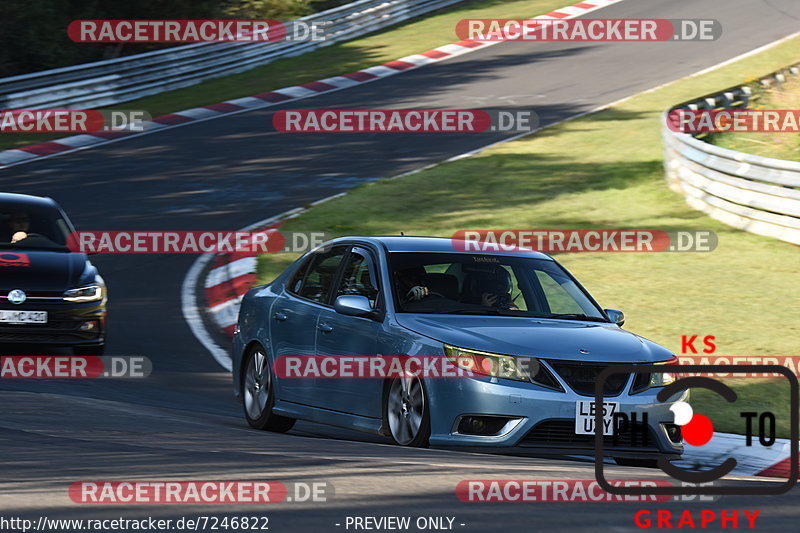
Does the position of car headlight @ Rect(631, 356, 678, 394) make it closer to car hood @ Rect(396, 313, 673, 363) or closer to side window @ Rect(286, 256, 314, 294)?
car hood @ Rect(396, 313, 673, 363)

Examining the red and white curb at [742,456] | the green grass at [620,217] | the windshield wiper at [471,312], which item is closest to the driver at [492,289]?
the windshield wiper at [471,312]

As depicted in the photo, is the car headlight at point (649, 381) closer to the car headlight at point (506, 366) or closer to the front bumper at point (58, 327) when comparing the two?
the car headlight at point (506, 366)

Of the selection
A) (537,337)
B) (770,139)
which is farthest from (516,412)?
(770,139)

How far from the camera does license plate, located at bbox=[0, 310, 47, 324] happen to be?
1169cm

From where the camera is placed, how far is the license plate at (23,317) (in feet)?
38.3

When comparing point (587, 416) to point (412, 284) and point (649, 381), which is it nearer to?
point (649, 381)

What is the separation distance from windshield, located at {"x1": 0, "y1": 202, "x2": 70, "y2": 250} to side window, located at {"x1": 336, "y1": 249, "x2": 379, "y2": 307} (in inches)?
189

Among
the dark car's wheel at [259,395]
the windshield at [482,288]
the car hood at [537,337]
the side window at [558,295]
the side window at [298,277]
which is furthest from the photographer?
the side window at [298,277]

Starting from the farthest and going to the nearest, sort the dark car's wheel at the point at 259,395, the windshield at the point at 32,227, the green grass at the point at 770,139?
1. the green grass at the point at 770,139
2. the windshield at the point at 32,227
3. the dark car's wheel at the point at 259,395

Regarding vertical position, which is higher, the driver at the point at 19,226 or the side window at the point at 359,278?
the side window at the point at 359,278

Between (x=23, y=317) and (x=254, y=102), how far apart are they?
18468 mm

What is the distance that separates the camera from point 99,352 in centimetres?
1230

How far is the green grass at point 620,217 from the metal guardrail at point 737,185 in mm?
214

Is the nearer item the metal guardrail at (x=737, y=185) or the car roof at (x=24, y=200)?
the car roof at (x=24, y=200)
